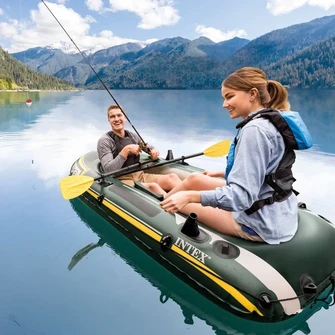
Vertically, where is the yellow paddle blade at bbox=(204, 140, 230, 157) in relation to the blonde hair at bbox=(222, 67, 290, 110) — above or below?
below

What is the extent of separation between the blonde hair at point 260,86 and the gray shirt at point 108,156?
9.17 ft

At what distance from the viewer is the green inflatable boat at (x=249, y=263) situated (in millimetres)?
2646

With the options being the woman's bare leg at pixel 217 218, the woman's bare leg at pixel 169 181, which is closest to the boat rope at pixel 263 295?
the woman's bare leg at pixel 217 218

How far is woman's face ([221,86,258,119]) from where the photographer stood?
8.02 ft

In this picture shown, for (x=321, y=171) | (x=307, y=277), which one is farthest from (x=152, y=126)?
(x=307, y=277)

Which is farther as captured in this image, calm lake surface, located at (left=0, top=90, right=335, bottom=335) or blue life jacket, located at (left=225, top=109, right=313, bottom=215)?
calm lake surface, located at (left=0, top=90, right=335, bottom=335)

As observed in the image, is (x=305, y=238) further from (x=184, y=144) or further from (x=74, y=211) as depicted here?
(x=184, y=144)

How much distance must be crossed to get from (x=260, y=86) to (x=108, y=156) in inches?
126

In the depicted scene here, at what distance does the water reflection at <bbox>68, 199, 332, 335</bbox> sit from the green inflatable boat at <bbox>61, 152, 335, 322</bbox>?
0.20 meters

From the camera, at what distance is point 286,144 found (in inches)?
94.1

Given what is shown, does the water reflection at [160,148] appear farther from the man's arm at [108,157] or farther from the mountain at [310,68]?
the mountain at [310,68]

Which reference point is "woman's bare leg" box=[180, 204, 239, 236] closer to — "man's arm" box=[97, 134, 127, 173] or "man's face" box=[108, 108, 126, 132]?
"man's arm" box=[97, 134, 127, 173]

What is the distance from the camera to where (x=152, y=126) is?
53.7 feet

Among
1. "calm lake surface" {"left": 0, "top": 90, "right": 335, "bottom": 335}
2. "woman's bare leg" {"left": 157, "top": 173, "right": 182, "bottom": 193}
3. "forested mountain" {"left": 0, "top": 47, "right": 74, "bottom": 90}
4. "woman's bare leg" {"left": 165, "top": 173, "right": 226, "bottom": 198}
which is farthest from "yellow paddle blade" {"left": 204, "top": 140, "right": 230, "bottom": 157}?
"forested mountain" {"left": 0, "top": 47, "right": 74, "bottom": 90}
